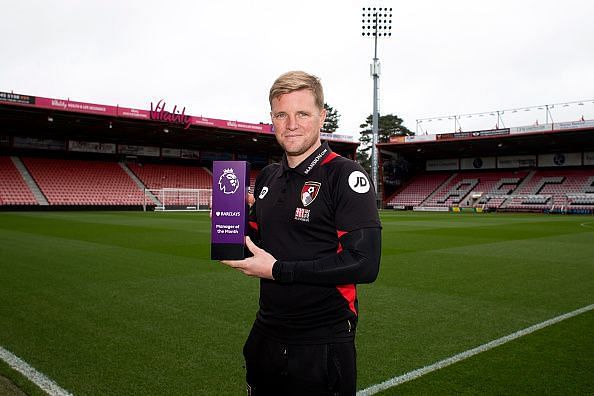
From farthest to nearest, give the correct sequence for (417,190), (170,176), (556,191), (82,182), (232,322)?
1. (417,190)
2. (170,176)
3. (556,191)
4. (82,182)
5. (232,322)

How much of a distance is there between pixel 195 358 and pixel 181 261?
20.2 ft

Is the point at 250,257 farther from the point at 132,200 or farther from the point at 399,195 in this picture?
the point at 399,195

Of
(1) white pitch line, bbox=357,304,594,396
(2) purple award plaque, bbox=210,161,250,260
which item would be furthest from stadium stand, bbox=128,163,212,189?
(2) purple award plaque, bbox=210,161,250,260

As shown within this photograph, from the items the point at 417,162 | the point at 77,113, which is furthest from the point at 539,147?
the point at 77,113

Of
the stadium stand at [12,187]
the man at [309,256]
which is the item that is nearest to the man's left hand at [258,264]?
the man at [309,256]

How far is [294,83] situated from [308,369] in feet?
3.96

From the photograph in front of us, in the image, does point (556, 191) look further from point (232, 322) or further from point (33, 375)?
point (33, 375)

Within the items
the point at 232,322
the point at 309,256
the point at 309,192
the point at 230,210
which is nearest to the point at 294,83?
the point at 309,192

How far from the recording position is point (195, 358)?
4.28 m

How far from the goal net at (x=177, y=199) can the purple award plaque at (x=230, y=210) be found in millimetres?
39215

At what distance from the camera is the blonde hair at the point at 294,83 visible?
1.96 meters

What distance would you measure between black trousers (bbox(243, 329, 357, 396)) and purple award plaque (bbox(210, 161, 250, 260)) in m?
0.49

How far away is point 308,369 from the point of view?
6.23 feet

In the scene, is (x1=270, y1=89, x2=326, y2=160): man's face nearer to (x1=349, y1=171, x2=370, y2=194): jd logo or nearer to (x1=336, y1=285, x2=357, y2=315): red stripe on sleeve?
(x1=349, y1=171, x2=370, y2=194): jd logo
